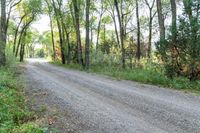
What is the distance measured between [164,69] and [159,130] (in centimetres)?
1169

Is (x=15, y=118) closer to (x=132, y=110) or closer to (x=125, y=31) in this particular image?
(x=132, y=110)

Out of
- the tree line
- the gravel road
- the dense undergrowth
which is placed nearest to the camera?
the dense undergrowth

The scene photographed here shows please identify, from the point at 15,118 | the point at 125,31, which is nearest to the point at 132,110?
the point at 15,118

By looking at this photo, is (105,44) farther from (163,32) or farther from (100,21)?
(163,32)

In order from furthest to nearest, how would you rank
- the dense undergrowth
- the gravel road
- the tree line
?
the tree line
the gravel road
the dense undergrowth

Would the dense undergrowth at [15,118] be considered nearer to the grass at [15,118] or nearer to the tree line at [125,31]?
the grass at [15,118]

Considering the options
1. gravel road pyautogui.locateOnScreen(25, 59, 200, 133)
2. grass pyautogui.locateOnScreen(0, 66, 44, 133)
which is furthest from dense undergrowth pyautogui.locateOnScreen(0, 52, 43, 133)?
gravel road pyautogui.locateOnScreen(25, 59, 200, 133)

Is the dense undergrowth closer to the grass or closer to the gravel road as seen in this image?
the grass

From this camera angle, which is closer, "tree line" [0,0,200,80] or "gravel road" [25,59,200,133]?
"gravel road" [25,59,200,133]

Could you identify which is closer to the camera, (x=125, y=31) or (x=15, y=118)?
(x=15, y=118)

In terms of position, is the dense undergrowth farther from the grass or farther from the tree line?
the tree line

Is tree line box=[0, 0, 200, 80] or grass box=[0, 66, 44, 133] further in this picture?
tree line box=[0, 0, 200, 80]

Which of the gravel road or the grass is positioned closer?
the grass

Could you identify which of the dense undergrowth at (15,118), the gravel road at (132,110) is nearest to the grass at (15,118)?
the dense undergrowth at (15,118)
